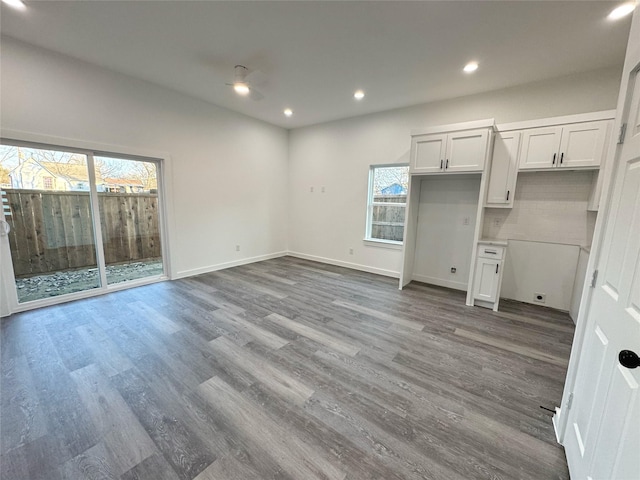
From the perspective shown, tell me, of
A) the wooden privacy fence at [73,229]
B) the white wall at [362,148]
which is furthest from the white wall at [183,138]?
the white wall at [362,148]

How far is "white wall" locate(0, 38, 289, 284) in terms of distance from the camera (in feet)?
9.47

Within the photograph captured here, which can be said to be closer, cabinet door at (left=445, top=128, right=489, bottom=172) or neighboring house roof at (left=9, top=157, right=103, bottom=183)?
neighboring house roof at (left=9, top=157, right=103, bottom=183)

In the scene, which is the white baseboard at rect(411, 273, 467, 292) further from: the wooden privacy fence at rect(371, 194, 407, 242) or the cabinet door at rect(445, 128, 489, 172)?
the cabinet door at rect(445, 128, 489, 172)

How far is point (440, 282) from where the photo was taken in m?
4.32

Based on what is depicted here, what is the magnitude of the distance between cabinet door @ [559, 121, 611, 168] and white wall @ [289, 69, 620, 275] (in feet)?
1.28

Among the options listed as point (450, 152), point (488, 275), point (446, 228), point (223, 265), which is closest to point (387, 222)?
point (446, 228)

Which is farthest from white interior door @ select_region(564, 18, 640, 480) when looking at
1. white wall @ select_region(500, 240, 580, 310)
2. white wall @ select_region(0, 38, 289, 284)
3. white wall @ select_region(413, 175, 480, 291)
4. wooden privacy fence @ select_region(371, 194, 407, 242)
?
white wall @ select_region(0, 38, 289, 284)

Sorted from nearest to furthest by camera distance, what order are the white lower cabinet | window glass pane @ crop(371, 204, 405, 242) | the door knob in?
1. the door knob
2. the white lower cabinet
3. window glass pane @ crop(371, 204, 405, 242)

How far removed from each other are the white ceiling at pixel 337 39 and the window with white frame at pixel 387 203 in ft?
4.75

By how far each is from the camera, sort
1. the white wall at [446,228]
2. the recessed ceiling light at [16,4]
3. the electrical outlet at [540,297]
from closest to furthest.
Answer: the recessed ceiling light at [16,4] < the electrical outlet at [540,297] < the white wall at [446,228]

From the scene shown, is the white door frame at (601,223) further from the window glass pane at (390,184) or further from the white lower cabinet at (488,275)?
the window glass pane at (390,184)

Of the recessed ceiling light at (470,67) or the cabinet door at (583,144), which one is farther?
the recessed ceiling light at (470,67)

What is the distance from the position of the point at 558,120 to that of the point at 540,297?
2318 mm

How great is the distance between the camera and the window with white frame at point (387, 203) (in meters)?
4.71
